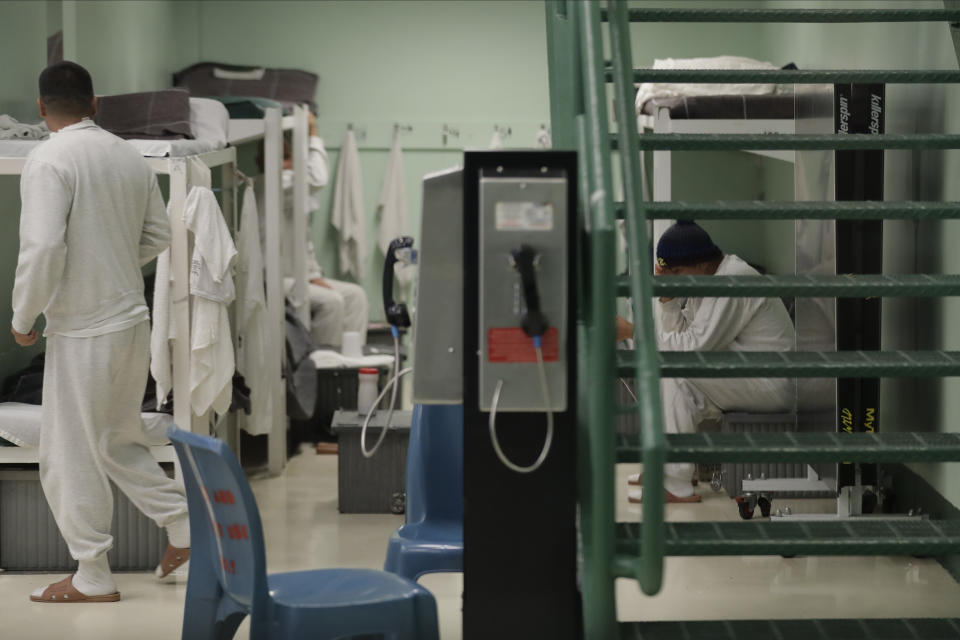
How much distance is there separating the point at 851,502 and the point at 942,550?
7.24ft

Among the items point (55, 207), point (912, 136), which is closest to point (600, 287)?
Result: point (912, 136)

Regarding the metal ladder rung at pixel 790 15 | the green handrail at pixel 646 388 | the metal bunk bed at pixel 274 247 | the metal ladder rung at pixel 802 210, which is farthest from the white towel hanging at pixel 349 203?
the green handrail at pixel 646 388

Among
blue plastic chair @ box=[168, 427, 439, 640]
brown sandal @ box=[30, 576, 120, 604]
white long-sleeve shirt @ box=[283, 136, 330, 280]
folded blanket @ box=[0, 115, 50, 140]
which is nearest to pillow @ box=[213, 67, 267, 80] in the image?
white long-sleeve shirt @ box=[283, 136, 330, 280]

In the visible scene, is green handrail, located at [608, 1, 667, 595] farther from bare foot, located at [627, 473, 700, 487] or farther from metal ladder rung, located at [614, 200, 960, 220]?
bare foot, located at [627, 473, 700, 487]

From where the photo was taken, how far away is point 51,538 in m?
4.91

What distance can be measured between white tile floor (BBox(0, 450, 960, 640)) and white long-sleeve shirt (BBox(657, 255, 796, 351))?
78 centimetres

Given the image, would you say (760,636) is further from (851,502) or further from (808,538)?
(851,502)

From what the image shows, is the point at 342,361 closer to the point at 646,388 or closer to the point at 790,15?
the point at 790,15

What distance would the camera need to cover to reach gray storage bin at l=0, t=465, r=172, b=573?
16.1 feet

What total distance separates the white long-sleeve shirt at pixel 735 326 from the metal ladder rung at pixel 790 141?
1922 millimetres

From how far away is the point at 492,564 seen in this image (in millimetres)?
2699

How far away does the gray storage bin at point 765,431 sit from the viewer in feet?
18.2

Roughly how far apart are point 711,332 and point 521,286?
2.97 m

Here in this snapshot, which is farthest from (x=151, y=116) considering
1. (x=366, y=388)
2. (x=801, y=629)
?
(x=801, y=629)
